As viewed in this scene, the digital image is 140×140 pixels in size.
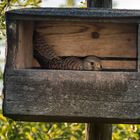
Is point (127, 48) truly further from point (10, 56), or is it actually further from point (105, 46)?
point (10, 56)

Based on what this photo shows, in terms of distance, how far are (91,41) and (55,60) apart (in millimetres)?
189

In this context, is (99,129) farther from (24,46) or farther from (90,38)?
(24,46)

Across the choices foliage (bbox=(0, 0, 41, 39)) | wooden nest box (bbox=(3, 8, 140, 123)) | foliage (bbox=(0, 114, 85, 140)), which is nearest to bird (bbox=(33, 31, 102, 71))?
wooden nest box (bbox=(3, 8, 140, 123))

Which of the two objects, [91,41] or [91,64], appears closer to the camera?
[91,64]

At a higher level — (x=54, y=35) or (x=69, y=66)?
(x=54, y=35)

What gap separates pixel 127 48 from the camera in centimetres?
233

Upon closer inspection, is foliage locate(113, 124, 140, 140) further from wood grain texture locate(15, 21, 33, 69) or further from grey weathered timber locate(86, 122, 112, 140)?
wood grain texture locate(15, 21, 33, 69)

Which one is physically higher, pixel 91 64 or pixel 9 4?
pixel 9 4

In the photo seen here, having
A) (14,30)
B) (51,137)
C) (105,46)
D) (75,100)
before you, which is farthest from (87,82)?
(51,137)

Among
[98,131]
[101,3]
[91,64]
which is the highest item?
[101,3]

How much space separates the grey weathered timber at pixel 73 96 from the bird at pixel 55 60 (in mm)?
311

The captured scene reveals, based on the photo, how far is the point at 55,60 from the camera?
229 cm

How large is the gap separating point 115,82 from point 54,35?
1.72ft

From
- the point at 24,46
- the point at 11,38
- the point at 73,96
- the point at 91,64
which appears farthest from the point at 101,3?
the point at 73,96
